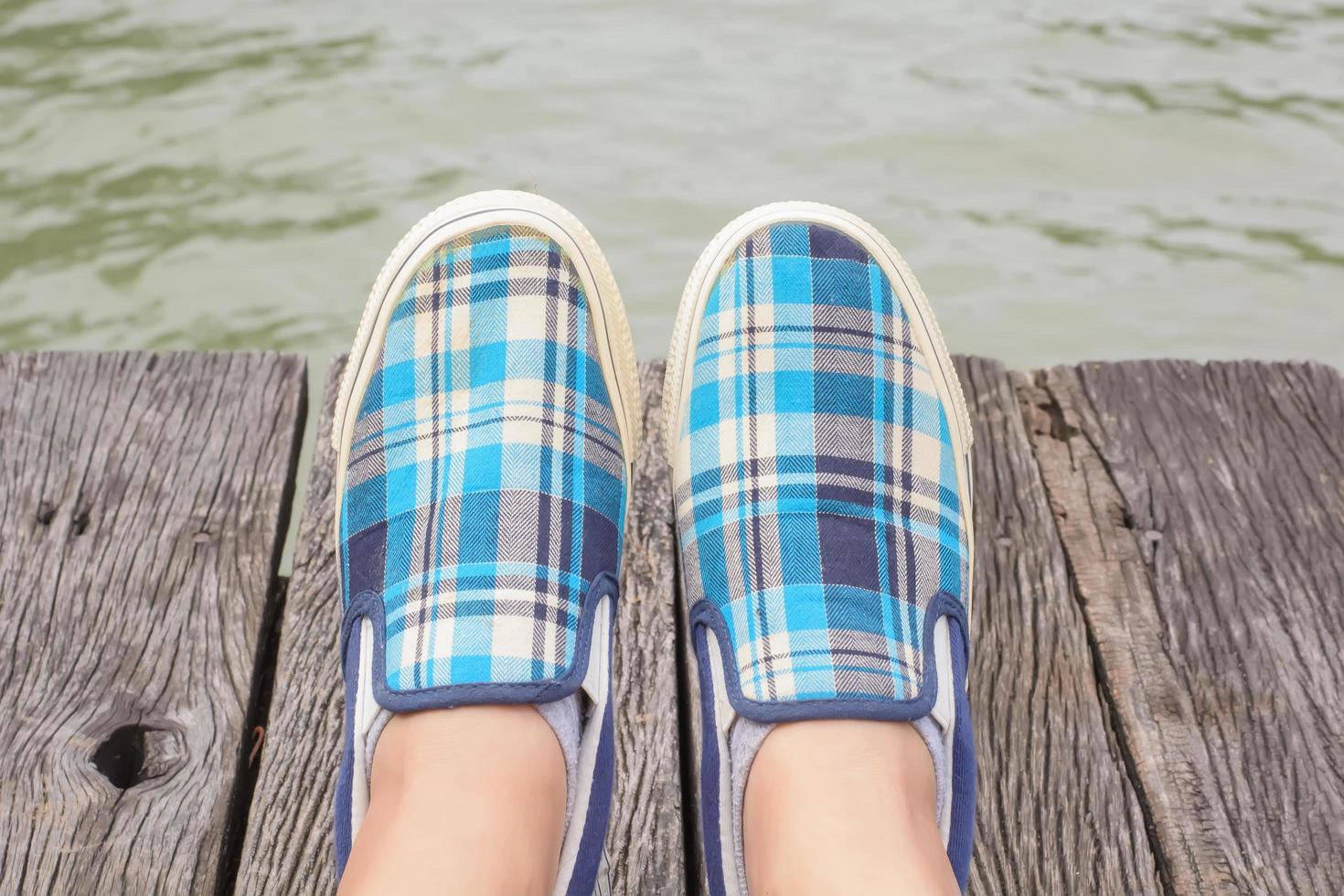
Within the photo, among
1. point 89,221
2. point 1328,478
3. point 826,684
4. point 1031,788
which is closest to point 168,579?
point 826,684

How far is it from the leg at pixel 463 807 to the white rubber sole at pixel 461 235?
346 millimetres

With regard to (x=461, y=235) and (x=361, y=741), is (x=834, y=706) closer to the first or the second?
(x=361, y=741)

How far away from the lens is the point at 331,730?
1244mm

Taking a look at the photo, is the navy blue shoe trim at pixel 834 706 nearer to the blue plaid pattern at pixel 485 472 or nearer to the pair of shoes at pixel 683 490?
the pair of shoes at pixel 683 490

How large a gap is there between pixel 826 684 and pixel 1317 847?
0.50 m

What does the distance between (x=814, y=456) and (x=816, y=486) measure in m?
0.03

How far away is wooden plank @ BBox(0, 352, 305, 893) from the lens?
1.15m

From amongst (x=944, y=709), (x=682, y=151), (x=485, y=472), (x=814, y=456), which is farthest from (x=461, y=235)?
(x=682, y=151)

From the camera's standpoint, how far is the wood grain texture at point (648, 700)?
3.79ft

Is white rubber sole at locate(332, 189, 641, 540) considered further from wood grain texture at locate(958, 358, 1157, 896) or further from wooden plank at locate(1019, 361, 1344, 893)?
wooden plank at locate(1019, 361, 1344, 893)

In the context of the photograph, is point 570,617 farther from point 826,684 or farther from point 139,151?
point 139,151

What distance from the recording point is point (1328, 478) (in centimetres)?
149

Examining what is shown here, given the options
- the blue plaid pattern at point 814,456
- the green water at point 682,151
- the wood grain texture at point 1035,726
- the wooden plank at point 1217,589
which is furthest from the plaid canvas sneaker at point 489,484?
the green water at point 682,151

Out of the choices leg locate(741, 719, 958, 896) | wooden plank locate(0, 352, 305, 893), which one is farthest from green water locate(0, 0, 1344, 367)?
leg locate(741, 719, 958, 896)
